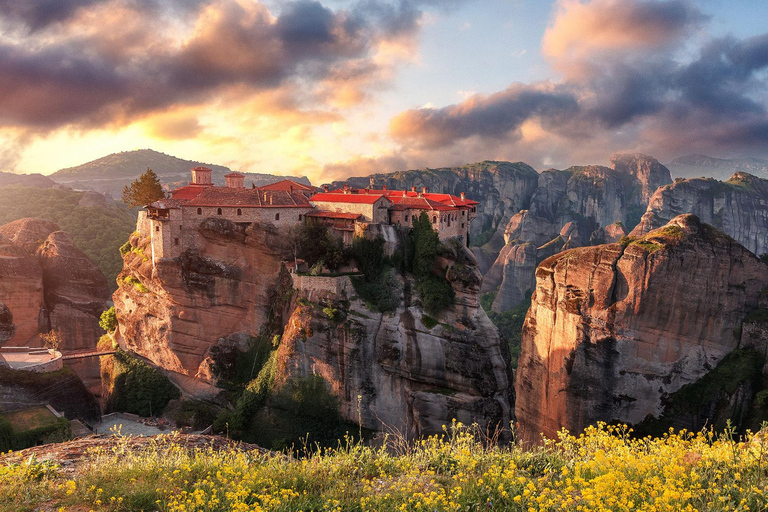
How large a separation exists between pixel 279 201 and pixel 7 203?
208 feet

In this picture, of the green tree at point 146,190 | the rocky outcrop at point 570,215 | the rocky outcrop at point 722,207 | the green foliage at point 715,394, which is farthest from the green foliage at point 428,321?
the rocky outcrop at point 722,207

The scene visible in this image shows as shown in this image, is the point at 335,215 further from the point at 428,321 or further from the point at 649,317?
the point at 649,317

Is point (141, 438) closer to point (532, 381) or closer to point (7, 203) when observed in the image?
point (532, 381)

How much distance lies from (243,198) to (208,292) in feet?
26.1

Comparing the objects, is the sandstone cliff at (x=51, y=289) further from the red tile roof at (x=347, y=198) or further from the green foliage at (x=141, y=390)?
the red tile roof at (x=347, y=198)

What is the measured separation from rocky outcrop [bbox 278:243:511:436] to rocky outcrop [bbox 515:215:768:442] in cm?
587

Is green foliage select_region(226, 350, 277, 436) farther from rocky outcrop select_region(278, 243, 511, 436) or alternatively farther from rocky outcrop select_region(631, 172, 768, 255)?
rocky outcrop select_region(631, 172, 768, 255)

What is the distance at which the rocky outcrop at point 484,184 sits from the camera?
475 ft

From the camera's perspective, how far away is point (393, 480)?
944 centimetres

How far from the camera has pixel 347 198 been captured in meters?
38.9

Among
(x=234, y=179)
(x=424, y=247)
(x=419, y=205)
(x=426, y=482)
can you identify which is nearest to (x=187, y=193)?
(x=234, y=179)

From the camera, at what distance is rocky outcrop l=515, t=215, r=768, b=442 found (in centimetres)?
3169

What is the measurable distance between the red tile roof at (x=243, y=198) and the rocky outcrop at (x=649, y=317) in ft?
74.8

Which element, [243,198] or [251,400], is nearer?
[251,400]
